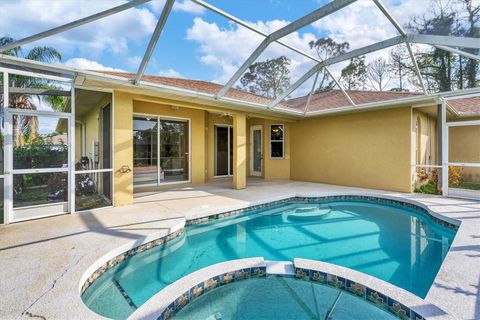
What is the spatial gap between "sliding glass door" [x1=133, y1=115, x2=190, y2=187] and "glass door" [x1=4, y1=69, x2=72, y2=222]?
3087mm

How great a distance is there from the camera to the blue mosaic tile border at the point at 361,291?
2.47 metres

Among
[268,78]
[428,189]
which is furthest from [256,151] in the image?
[428,189]

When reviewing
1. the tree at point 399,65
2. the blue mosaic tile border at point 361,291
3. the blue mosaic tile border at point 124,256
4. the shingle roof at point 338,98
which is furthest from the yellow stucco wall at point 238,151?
the blue mosaic tile border at point 361,291

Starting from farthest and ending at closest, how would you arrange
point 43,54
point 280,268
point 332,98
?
point 332,98 → point 43,54 → point 280,268

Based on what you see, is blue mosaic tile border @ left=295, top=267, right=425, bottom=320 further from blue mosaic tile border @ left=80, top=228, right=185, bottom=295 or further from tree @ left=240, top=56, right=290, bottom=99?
tree @ left=240, top=56, right=290, bottom=99

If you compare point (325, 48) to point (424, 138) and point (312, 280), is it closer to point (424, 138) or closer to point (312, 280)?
point (312, 280)

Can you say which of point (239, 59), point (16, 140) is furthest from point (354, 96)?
point (16, 140)

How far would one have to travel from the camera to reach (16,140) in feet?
16.1

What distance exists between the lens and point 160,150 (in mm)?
9039

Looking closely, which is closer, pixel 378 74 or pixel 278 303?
pixel 278 303

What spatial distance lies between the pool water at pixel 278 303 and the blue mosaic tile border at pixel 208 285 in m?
0.05

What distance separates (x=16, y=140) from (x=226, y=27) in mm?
4908

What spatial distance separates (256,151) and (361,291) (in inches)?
386

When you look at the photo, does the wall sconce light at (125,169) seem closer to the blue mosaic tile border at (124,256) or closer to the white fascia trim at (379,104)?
the blue mosaic tile border at (124,256)
